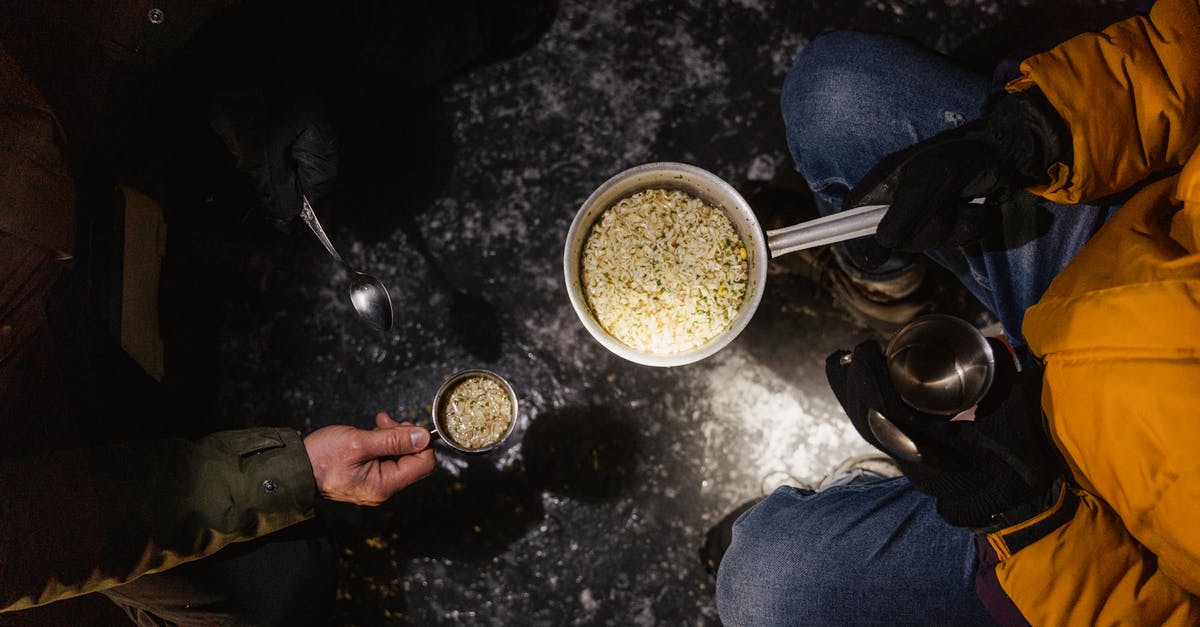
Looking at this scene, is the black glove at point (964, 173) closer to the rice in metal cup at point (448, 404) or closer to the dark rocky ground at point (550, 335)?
the dark rocky ground at point (550, 335)

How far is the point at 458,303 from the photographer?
182 centimetres

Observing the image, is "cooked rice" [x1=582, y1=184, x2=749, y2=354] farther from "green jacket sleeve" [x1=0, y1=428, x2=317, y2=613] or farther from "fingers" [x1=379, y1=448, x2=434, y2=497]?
"green jacket sleeve" [x1=0, y1=428, x2=317, y2=613]

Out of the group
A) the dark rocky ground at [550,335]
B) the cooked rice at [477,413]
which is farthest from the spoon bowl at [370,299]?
the cooked rice at [477,413]

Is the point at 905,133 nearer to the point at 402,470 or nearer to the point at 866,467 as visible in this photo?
the point at 866,467

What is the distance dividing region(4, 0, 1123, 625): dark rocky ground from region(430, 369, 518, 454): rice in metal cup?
14 cm

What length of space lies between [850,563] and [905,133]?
925 millimetres

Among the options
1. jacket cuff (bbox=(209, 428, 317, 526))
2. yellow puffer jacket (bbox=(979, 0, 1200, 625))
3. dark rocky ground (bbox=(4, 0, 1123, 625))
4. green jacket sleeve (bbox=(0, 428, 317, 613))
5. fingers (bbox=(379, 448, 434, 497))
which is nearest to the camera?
yellow puffer jacket (bbox=(979, 0, 1200, 625))

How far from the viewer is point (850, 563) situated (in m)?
1.35

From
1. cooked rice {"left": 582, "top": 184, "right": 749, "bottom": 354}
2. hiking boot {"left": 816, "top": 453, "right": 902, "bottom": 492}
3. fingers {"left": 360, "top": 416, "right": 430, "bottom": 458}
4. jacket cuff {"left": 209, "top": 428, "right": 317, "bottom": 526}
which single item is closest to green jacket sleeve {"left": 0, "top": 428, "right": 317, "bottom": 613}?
jacket cuff {"left": 209, "top": 428, "right": 317, "bottom": 526}

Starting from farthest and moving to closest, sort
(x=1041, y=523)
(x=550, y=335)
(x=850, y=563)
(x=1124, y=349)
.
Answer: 1. (x=550, y=335)
2. (x=850, y=563)
3. (x=1041, y=523)
4. (x=1124, y=349)

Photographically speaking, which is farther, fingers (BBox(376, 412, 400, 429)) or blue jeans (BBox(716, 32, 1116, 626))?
fingers (BBox(376, 412, 400, 429))

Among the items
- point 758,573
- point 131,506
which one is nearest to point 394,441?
point 131,506

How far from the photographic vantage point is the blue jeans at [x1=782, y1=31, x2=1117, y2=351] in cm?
128

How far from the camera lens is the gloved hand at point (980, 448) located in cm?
116
